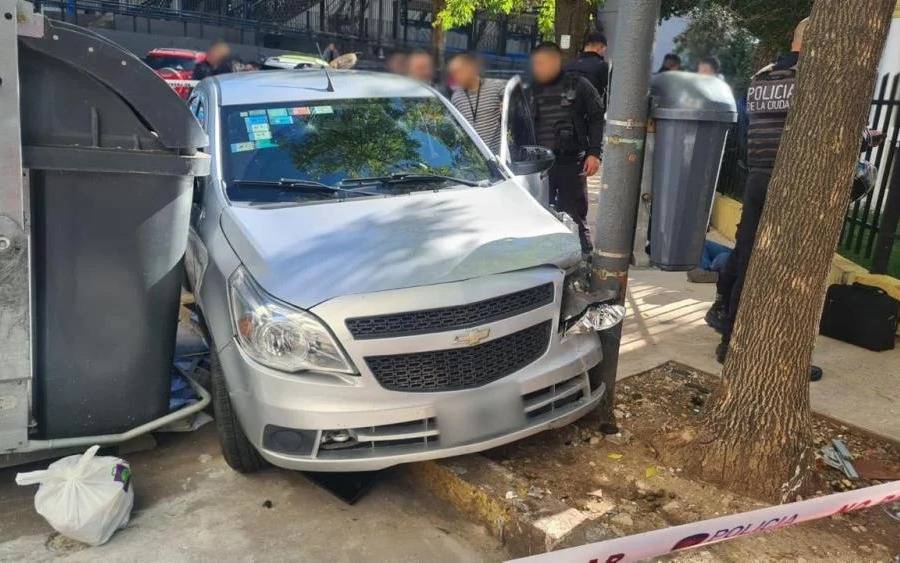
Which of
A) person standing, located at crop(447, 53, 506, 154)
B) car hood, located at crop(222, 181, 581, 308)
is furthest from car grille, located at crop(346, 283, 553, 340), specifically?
person standing, located at crop(447, 53, 506, 154)

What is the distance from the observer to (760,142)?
4.36m

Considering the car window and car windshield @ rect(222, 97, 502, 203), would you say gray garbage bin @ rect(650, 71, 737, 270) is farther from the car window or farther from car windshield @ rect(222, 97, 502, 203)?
the car window

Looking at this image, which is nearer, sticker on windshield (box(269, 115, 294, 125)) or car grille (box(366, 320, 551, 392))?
car grille (box(366, 320, 551, 392))

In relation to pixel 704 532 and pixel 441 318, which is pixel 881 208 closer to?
pixel 441 318

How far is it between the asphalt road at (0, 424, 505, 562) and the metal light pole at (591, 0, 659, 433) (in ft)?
3.45

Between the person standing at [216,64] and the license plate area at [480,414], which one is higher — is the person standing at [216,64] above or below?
above

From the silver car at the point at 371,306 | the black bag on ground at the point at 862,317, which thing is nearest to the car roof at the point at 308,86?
the silver car at the point at 371,306

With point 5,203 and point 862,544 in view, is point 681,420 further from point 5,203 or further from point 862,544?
point 5,203

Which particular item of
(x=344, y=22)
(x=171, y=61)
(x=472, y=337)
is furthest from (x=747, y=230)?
(x=344, y=22)

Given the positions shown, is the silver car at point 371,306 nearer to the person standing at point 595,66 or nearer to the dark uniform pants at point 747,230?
the dark uniform pants at point 747,230

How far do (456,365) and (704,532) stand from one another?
116cm

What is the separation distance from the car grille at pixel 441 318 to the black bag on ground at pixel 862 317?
2766mm

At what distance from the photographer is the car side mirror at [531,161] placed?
484 cm

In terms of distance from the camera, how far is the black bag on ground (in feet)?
16.0
